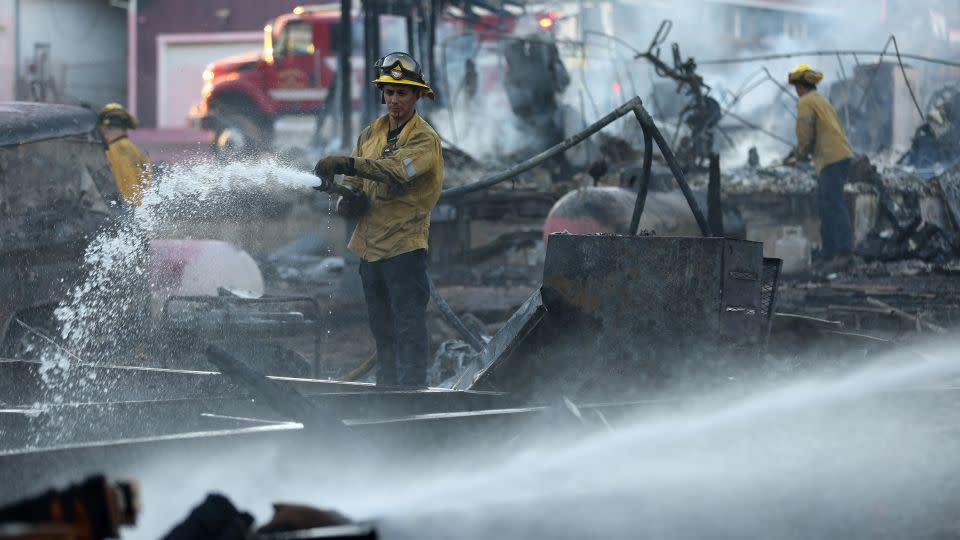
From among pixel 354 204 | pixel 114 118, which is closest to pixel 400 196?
pixel 354 204

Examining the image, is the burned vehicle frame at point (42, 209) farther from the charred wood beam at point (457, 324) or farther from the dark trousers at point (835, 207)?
the dark trousers at point (835, 207)

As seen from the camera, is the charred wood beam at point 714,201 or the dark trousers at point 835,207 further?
the dark trousers at point 835,207

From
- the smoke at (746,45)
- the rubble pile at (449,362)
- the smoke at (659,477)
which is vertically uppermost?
the smoke at (746,45)

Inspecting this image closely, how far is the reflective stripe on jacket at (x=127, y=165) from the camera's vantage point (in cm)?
855

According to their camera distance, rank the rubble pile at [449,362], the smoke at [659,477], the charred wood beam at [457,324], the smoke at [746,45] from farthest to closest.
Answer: the smoke at [746,45]
the rubble pile at [449,362]
the charred wood beam at [457,324]
the smoke at [659,477]

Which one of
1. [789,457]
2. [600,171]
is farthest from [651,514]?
[600,171]

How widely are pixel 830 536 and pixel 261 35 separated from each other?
21848 millimetres

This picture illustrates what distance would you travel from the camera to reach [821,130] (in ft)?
36.4

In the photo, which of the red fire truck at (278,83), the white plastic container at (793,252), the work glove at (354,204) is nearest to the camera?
the work glove at (354,204)

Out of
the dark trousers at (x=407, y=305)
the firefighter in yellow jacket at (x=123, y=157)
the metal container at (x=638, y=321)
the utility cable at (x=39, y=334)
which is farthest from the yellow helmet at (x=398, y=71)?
the firefighter in yellow jacket at (x=123, y=157)

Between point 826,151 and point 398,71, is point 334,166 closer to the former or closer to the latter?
point 398,71

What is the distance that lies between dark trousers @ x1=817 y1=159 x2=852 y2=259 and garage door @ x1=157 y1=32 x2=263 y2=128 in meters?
16.1

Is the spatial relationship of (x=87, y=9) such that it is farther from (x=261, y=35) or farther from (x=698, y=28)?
(x=698, y=28)

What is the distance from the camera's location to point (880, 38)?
765 inches
